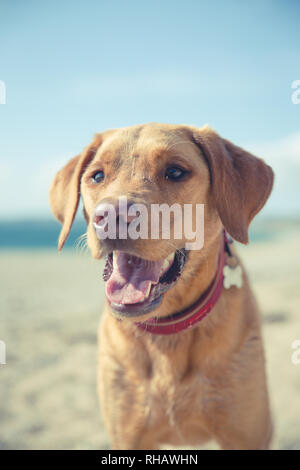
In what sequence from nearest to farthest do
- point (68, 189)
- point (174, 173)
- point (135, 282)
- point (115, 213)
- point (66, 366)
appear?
point (115, 213), point (135, 282), point (174, 173), point (68, 189), point (66, 366)

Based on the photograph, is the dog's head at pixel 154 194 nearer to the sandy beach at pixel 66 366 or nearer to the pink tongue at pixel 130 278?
the pink tongue at pixel 130 278

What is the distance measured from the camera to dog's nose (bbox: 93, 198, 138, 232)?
6.91 ft

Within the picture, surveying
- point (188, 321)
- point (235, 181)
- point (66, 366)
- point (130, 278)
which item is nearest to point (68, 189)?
point (130, 278)

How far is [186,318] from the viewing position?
274 centimetres

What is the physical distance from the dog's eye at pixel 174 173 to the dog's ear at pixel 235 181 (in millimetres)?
283

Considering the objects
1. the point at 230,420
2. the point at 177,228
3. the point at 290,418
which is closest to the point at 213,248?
the point at 177,228

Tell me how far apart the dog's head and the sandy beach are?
→ 2041 mm

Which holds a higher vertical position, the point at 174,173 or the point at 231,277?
the point at 174,173

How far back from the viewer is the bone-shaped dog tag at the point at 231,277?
2.91m

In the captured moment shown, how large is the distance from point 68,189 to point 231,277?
54.6 inches

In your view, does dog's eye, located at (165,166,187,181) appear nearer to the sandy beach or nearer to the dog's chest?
the dog's chest

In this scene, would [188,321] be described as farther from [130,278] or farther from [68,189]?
[68,189]

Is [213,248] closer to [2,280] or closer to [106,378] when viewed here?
[106,378]
